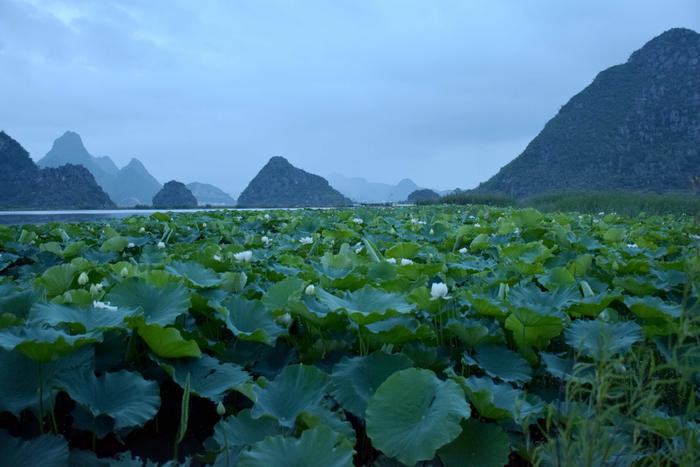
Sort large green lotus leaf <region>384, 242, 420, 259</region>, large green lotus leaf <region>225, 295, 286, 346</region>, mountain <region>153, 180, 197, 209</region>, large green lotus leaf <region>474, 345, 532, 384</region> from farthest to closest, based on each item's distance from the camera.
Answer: mountain <region>153, 180, 197, 209</region> < large green lotus leaf <region>384, 242, 420, 259</region> < large green lotus leaf <region>225, 295, 286, 346</region> < large green lotus leaf <region>474, 345, 532, 384</region>

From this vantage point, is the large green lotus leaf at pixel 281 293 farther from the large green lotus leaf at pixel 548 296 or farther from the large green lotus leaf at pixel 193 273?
the large green lotus leaf at pixel 548 296

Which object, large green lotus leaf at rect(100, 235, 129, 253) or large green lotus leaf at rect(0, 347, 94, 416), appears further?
large green lotus leaf at rect(100, 235, 129, 253)

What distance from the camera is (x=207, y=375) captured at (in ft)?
3.50

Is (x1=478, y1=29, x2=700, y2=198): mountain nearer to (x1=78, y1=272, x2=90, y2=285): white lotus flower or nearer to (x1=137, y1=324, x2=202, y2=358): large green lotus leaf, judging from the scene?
(x1=78, y1=272, x2=90, y2=285): white lotus flower

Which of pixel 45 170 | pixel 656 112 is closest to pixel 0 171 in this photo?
pixel 45 170

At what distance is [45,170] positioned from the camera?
44.8 metres

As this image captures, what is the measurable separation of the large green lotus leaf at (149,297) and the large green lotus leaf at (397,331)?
472mm

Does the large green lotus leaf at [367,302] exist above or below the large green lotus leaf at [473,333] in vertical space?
above

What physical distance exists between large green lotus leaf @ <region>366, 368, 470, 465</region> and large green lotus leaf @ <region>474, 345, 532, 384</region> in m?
0.25

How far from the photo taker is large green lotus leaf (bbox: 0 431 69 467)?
0.80 meters

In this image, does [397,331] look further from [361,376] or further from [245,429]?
[245,429]

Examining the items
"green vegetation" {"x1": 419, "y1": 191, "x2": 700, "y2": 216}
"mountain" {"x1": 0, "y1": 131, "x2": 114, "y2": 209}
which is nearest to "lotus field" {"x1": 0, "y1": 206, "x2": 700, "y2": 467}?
"green vegetation" {"x1": 419, "y1": 191, "x2": 700, "y2": 216}

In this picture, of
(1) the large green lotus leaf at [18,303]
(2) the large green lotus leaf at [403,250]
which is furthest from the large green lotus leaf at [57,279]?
(2) the large green lotus leaf at [403,250]

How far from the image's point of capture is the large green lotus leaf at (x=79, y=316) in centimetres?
109
